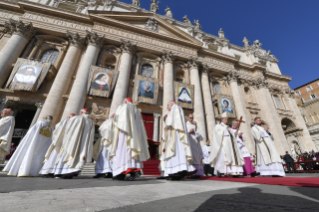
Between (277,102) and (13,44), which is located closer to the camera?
(13,44)

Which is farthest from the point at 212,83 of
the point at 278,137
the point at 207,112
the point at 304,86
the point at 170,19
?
the point at 304,86

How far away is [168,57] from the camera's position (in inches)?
531

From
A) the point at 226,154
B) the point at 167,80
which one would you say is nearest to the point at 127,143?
the point at 226,154

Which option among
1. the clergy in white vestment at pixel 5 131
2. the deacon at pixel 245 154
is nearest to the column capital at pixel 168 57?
the deacon at pixel 245 154

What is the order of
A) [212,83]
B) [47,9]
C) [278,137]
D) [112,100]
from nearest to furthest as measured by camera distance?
[112,100], [47,9], [278,137], [212,83]

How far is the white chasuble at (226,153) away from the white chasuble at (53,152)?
13.9 feet

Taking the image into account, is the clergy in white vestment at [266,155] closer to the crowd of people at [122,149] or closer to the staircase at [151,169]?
the crowd of people at [122,149]

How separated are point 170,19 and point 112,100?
12918 millimetres

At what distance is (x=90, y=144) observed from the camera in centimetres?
399

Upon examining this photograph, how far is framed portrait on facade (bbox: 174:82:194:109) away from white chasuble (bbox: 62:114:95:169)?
8.08 metres

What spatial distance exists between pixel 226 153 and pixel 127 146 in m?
2.84

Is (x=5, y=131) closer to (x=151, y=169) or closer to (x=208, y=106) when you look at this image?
(x=151, y=169)

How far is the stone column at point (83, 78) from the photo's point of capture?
9102 millimetres

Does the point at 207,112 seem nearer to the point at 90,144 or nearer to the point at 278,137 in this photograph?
the point at 278,137
